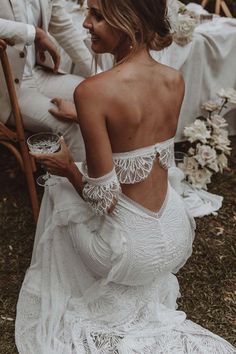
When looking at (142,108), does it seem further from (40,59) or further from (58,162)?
(40,59)

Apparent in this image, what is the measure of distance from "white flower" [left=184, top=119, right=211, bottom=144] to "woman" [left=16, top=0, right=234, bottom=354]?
1061mm

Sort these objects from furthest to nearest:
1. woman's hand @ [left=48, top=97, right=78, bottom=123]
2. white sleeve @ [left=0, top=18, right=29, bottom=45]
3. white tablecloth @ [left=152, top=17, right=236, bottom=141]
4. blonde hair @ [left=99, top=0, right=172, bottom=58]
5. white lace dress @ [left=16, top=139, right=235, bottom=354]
Answer: white tablecloth @ [left=152, top=17, right=236, bottom=141] → woman's hand @ [left=48, top=97, right=78, bottom=123] → white sleeve @ [left=0, top=18, right=29, bottom=45] → white lace dress @ [left=16, top=139, right=235, bottom=354] → blonde hair @ [left=99, top=0, right=172, bottom=58]

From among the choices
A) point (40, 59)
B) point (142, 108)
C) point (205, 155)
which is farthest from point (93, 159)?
point (205, 155)

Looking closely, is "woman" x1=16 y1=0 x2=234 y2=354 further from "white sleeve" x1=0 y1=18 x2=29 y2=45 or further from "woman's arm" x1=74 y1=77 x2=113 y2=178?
"white sleeve" x1=0 y1=18 x2=29 y2=45

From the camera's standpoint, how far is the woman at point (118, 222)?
1685mm

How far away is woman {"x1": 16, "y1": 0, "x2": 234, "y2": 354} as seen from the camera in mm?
1685

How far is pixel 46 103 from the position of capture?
2639 mm

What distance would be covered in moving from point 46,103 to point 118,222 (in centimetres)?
94

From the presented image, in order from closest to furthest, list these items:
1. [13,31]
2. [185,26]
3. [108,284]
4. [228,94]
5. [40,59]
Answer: [108,284], [13,31], [40,59], [185,26], [228,94]

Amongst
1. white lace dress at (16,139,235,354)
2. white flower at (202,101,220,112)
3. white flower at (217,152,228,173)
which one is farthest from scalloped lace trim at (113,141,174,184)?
white flower at (202,101,220,112)

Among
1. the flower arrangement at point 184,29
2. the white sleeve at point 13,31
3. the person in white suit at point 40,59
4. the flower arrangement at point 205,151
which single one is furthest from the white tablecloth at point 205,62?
the white sleeve at point 13,31

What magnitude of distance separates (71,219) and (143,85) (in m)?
0.61

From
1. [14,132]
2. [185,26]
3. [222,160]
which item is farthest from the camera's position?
[222,160]

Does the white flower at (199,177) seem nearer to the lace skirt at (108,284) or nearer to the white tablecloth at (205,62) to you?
the white tablecloth at (205,62)
